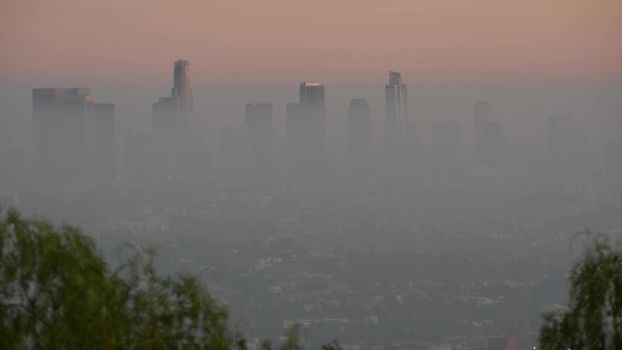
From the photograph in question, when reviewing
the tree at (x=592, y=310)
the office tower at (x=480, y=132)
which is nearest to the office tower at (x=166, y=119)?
the office tower at (x=480, y=132)

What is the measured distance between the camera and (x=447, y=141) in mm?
28938

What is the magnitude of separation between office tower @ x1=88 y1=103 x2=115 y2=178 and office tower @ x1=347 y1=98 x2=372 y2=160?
6305 millimetres

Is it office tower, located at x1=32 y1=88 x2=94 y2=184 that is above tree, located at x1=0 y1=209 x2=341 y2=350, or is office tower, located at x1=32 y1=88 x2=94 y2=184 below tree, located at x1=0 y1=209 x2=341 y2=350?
above

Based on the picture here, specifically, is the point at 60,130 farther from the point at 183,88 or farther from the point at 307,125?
the point at 307,125

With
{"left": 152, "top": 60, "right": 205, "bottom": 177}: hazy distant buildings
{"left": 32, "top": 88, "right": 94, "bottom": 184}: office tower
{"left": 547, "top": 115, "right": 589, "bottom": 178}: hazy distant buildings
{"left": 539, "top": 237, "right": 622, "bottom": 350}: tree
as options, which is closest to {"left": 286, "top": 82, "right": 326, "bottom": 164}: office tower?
{"left": 152, "top": 60, "right": 205, "bottom": 177}: hazy distant buildings

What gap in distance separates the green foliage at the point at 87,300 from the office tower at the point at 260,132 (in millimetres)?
20655

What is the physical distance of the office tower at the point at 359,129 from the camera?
2822 cm

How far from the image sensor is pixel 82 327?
19.8 feet

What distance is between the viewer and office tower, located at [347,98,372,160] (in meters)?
28.2

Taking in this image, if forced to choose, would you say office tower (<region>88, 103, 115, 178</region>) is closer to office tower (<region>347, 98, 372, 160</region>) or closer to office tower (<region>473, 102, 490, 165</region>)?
office tower (<region>347, 98, 372, 160</region>)

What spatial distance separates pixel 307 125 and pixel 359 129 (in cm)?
142

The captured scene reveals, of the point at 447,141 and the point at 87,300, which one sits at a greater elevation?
the point at 447,141

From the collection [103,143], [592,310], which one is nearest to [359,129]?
[103,143]

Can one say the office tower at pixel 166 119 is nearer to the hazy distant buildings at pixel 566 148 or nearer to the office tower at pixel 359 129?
the office tower at pixel 359 129
